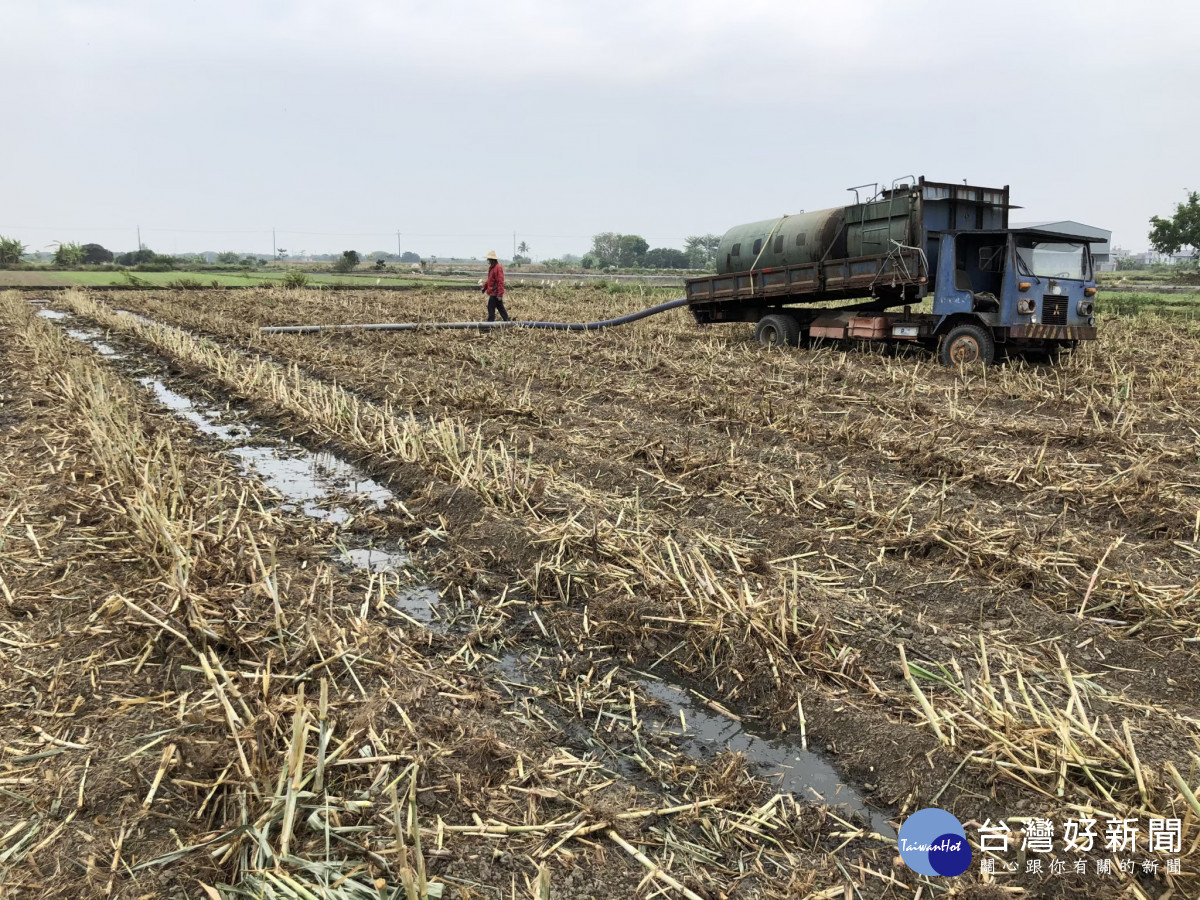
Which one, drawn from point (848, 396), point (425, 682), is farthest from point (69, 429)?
point (848, 396)

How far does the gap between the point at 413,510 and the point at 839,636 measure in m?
3.22

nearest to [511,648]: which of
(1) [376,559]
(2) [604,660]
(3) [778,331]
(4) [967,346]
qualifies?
(2) [604,660]

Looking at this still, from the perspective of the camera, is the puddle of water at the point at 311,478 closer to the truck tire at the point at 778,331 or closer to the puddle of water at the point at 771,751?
the puddle of water at the point at 771,751

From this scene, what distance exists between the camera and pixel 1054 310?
11.7 m

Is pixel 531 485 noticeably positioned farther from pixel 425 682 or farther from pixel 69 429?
pixel 69 429

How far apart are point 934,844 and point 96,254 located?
250ft

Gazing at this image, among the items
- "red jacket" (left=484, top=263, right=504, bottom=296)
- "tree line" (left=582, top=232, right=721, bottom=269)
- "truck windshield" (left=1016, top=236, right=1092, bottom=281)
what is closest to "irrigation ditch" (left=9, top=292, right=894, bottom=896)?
"truck windshield" (left=1016, top=236, right=1092, bottom=281)

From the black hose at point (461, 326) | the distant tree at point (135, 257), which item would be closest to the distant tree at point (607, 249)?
the distant tree at point (135, 257)

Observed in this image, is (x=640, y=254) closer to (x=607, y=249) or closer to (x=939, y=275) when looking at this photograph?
(x=607, y=249)

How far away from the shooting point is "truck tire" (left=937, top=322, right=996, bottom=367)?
11.6 meters

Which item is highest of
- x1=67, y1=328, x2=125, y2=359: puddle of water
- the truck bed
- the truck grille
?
the truck bed

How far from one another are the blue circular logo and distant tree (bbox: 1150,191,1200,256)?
72.3 m

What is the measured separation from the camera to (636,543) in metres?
4.73

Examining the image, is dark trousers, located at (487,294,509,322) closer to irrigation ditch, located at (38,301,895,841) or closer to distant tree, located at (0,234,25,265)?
irrigation ditch, located at (38,301,895,841)
